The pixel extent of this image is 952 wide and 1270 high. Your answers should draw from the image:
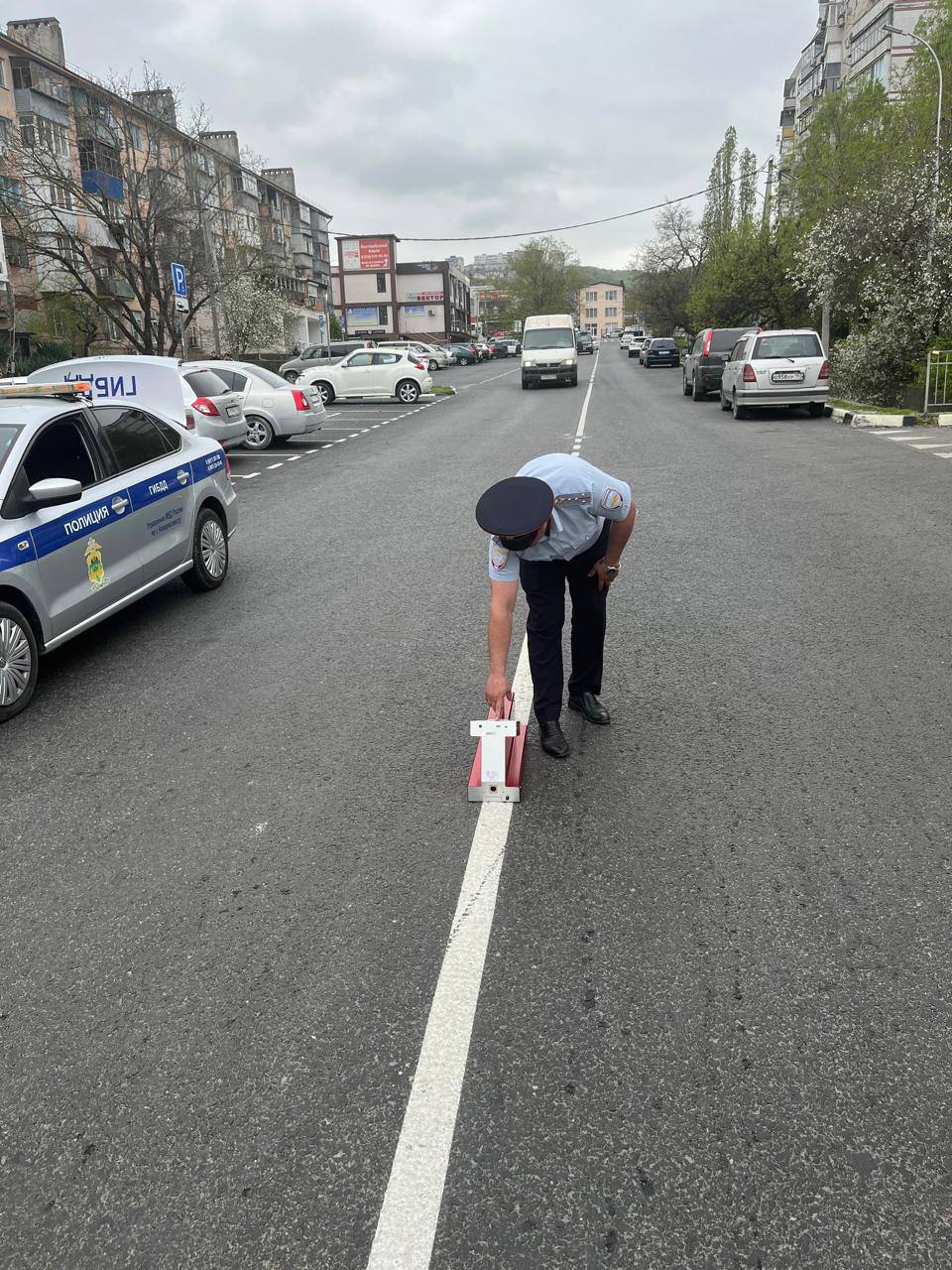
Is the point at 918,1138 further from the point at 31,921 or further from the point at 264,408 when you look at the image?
the point at 264,408

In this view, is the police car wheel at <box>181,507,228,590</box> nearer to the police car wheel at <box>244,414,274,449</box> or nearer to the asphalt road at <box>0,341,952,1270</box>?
the asphalt road at <box>0,341,952,1270</box>

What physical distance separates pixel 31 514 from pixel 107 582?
0.76 m

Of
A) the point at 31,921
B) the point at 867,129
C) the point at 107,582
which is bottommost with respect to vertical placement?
the point at 31,921

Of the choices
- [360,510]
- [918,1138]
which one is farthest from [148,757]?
[360,510]

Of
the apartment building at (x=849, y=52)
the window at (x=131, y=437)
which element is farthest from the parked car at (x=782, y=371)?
the apartment building at (x=849, y=52)

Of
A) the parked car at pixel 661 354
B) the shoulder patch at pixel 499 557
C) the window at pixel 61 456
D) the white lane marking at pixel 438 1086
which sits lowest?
the white lane marking at pixel 438 1086

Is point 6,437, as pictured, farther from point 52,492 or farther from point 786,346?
point 786,346

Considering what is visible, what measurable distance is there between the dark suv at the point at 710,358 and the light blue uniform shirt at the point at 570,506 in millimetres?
23906

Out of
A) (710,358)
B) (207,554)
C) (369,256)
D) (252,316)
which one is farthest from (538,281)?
(207,554)

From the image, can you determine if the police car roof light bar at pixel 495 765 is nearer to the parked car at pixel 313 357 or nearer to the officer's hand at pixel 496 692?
the officer's hand at pixel 496 692

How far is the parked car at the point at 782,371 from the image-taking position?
20203 millimetres

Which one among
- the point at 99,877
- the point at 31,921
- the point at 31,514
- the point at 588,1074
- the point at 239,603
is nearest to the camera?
the point at 588,1074

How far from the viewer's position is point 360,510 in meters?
11.7

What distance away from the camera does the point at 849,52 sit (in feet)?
216
